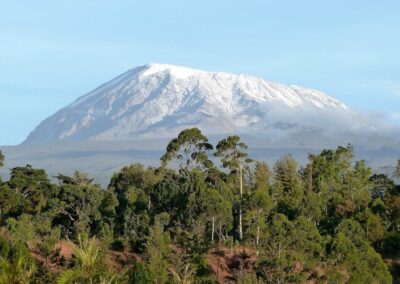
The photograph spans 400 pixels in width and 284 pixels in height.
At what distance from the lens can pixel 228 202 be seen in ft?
217

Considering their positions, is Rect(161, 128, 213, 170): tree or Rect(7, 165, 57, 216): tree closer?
Rect(7, 165, 57, 216): tree

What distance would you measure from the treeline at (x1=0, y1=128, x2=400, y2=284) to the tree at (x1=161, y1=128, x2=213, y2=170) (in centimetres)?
12

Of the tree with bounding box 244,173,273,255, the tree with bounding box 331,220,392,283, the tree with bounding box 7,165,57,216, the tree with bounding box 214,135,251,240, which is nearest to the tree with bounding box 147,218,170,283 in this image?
the tree with bounding box 244,173,273,255

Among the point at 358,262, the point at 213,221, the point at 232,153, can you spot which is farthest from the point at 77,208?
the point at 358,262

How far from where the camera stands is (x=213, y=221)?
64250 mm

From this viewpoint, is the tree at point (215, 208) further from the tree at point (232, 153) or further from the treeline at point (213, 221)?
the tree at point (232, 153)

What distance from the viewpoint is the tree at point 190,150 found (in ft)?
270

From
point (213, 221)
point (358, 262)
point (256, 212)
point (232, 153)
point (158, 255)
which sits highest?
point (232, 153)

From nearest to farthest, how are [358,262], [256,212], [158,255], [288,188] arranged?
[158,255], [358,262], [256,212], [288,188]

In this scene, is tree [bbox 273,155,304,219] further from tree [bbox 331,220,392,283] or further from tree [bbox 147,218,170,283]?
tree [bbox 147,218,170,283]

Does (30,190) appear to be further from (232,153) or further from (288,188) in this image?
(288,188)

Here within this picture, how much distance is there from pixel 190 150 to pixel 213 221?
66.4 feet

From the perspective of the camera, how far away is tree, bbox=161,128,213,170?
82.3m

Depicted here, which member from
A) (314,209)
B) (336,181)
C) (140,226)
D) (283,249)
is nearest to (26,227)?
(140,226)
